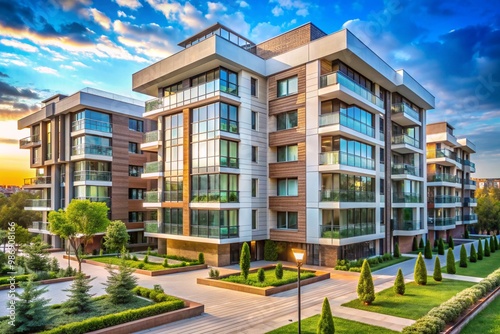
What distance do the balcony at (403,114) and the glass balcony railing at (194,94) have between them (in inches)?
574

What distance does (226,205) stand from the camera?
76.3ft

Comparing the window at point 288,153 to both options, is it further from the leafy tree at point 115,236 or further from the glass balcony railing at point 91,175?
the glass balcony railing at point 91,175

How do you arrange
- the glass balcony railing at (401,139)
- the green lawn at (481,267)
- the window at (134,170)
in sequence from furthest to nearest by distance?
the window at (134,170) → the glass balcony railing at (401,139) → the green lawn at (481,267)

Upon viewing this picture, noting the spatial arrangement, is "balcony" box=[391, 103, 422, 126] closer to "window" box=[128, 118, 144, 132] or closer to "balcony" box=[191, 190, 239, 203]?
"balcony" box=[191, 190, 239, 203]

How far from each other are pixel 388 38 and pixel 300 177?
11.0 metres

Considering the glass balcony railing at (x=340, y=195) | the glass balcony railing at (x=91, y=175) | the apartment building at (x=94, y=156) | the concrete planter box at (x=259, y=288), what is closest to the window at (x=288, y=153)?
the glass balcony railing at (x=340, y=195)

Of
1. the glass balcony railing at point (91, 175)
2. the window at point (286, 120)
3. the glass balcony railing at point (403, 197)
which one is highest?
the window at point (286, 120)

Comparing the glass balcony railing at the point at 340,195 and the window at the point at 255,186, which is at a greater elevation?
the window at the point at 255,186

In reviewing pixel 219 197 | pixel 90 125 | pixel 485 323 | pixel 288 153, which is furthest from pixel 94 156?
pixel 485 323

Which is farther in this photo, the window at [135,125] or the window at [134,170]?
the window at [135,125]

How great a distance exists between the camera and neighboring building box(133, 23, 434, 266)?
23406mm

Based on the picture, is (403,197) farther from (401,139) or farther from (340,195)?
(340,195)

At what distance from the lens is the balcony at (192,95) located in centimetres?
2372

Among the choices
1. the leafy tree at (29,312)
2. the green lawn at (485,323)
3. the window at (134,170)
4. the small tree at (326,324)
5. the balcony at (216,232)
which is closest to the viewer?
the small tree at (326,324)
